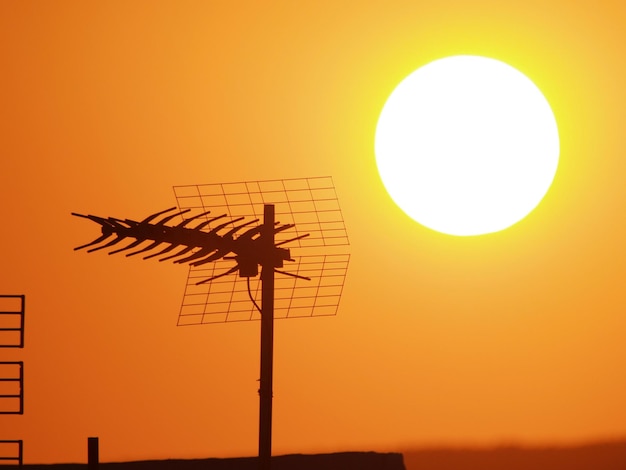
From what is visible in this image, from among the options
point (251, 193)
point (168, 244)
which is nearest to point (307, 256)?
point (251, 193)

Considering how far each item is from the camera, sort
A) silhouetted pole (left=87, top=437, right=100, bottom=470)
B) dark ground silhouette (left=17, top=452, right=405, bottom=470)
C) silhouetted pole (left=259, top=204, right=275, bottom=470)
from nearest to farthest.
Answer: silhouetted pole (left=259, top=204, right=275, bottom=470)
silhouetted pole (left=87, top=437, right=100, bottom=470)
dark ground silhouette (left=17, top=452, right=405, bottom=470)

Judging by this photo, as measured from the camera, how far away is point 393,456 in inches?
398

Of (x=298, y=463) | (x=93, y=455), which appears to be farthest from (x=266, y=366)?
(x=298, y=463)

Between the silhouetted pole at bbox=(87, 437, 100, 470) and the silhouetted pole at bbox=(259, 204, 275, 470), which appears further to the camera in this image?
the silhouetted pole at bbox=(87, 437, 100, 470)

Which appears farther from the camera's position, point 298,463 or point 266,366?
point 298,463

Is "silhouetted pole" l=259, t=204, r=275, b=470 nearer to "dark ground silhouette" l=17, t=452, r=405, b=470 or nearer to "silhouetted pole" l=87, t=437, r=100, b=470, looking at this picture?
"silhouetted pole" l=87, t=437, r=100, b=470

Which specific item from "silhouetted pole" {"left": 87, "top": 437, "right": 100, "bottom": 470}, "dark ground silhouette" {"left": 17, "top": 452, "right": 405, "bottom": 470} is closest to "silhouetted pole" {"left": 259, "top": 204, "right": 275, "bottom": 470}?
"silhouetted pole" {"left": 87, "top": 437, "right": 100, "bottom": 470}

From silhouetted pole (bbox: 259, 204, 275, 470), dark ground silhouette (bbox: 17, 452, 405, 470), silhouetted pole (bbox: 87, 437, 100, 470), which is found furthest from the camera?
dark ground silhouette (bbox: 17, 452, 405, 470)

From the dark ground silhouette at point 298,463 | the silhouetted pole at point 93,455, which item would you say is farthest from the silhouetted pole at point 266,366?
the dark ground silhouette at point 298,463

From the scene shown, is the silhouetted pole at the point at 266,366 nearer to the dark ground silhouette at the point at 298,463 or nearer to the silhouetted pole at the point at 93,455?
the silhouetted pole at the point at 93,455

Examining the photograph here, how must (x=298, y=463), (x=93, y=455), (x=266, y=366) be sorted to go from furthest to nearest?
Result: (x=298, y=463) → (x=93, y=455) → (x=266, y=366)

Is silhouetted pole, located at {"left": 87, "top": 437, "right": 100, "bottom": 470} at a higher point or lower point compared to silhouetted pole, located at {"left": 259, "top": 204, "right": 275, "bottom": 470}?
lower

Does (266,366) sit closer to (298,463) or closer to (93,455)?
(93,455)

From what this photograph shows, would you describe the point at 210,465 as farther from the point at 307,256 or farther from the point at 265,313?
the point at 265,313
